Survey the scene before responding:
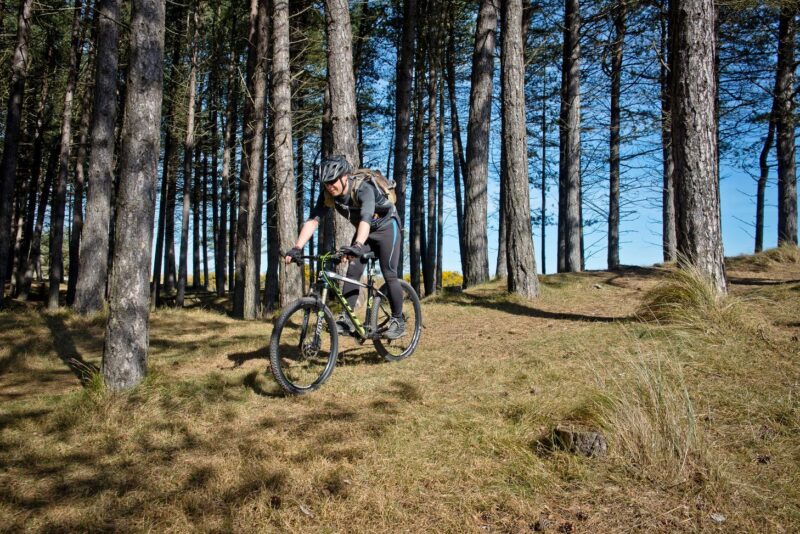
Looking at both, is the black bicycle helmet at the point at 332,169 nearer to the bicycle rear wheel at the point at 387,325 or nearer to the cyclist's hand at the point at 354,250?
the cyclist's hand at the point at 354,250

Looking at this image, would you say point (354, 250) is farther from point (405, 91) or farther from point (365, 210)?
point (405, 91)

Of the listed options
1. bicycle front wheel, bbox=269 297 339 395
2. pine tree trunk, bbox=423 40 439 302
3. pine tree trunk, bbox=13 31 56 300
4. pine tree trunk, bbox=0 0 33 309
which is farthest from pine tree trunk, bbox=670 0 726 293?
pine tree trunk, bbox=13 31 56 300

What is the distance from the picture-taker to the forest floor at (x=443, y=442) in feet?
9.82

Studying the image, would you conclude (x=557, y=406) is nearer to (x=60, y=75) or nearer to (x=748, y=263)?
(x=748, y=263)

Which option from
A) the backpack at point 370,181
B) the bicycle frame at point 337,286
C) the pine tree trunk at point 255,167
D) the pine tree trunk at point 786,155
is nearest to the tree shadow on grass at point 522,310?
the bicycle frame at point 337,286

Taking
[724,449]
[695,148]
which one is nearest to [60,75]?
[695,148]

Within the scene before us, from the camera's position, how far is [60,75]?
18.9 meters

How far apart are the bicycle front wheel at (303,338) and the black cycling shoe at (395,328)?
85 centimetres

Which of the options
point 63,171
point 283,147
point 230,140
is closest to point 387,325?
point 283,147

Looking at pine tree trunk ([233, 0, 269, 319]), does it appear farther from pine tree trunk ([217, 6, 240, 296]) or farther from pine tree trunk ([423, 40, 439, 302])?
pine tree trunk ([423, 40, 439, 302])

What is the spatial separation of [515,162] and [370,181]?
16.2ft

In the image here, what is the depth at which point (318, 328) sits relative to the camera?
517 centimetres

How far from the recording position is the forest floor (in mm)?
2992

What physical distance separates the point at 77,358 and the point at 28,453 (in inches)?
158
